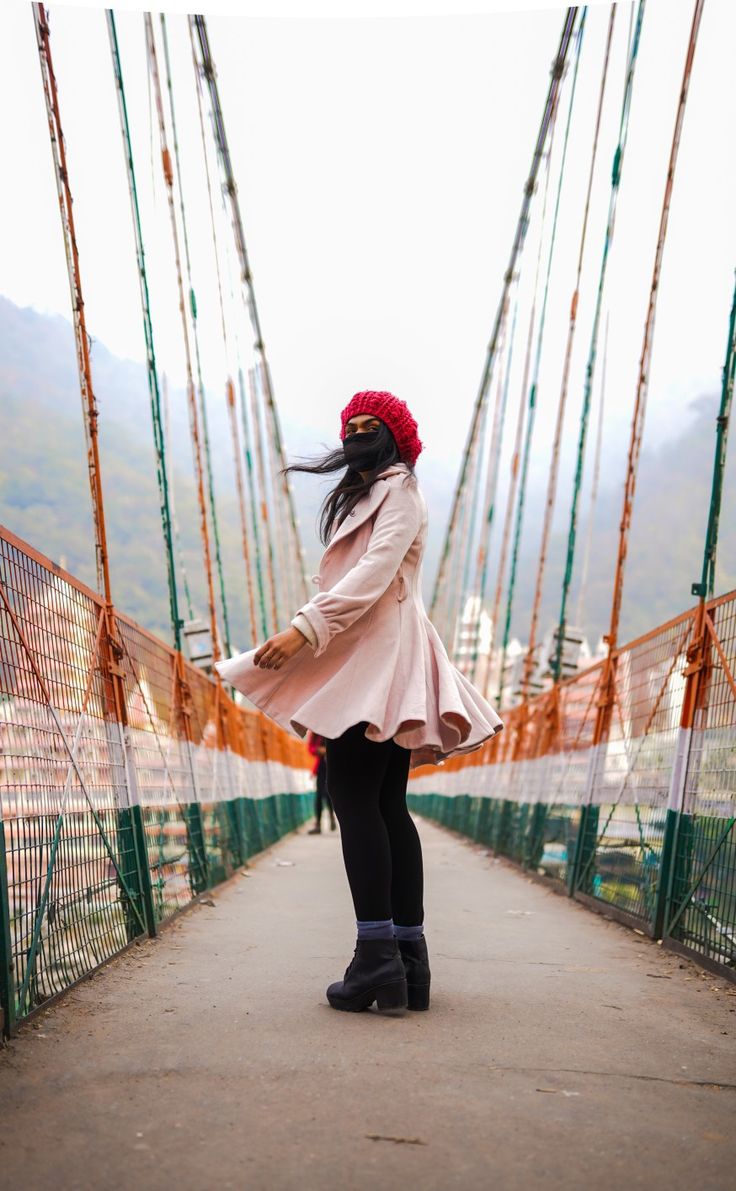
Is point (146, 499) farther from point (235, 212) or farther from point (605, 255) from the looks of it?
point (605, 255)

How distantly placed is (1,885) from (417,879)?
0.82 metres

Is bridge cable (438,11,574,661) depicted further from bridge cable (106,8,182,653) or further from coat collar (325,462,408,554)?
coat collar (325,462,408,554)

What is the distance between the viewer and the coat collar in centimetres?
245

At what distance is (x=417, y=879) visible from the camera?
7.99 ft

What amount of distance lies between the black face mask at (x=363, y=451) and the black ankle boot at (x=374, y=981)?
2.97 ft

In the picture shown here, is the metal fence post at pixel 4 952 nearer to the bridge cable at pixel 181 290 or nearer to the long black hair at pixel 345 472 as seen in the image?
the long black hair at pixel 345 472

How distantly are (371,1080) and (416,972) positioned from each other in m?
0.63

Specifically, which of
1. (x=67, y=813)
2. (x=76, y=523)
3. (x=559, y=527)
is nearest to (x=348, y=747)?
(x=67, y=813)

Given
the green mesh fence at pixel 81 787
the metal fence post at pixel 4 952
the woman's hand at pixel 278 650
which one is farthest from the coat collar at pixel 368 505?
the metal fence post at pixel 4 952

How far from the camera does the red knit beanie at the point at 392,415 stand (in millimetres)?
2531

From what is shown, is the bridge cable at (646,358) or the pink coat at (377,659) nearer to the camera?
the pink coat at (377,659)

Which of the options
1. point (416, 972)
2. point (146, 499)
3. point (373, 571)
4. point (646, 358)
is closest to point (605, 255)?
point (646, 358)

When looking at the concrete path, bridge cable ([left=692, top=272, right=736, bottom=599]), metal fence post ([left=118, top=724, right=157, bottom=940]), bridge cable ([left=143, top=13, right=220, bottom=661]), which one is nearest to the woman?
the concrete path

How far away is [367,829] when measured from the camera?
232 cm
